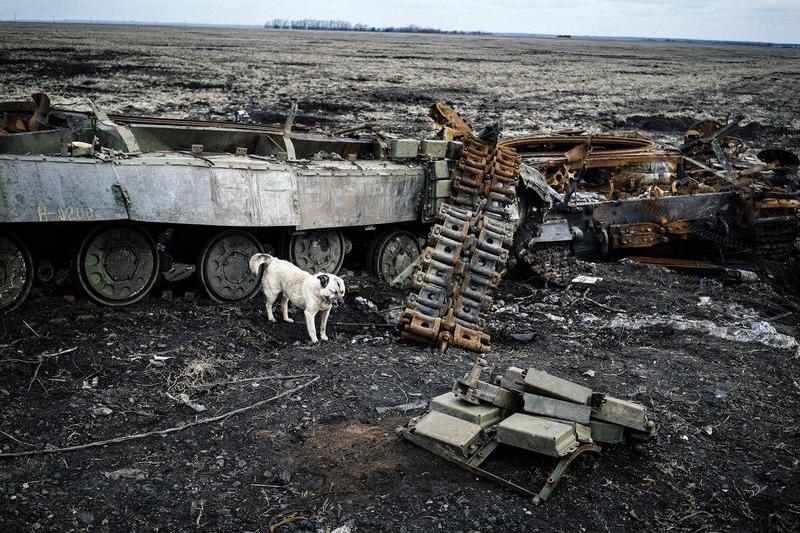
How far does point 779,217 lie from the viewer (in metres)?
12.6

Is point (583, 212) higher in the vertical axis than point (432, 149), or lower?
lower

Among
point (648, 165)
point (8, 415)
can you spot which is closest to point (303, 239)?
point (8, 415)

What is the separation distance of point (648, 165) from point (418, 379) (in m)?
9.25

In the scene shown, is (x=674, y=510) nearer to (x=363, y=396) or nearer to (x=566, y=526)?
(x=566, y=526)

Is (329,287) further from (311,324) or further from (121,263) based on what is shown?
(121,263)

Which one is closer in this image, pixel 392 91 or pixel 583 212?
pixel 583 212

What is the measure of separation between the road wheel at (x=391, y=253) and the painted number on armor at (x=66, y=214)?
14.1 feet

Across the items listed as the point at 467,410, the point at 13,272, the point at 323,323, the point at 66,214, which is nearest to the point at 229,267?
the point at 323,323

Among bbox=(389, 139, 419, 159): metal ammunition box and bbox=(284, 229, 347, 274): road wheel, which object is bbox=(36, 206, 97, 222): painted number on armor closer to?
bbox=(284, 229, 347, 274): road wheel

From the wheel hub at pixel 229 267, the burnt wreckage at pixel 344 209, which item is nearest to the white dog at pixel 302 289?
the wheel hub at pixel 229 267

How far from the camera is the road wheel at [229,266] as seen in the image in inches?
366

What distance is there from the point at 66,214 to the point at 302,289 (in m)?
2.57

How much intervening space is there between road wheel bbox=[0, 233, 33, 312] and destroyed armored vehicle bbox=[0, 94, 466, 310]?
1 centimetres

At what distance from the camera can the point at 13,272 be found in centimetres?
802
